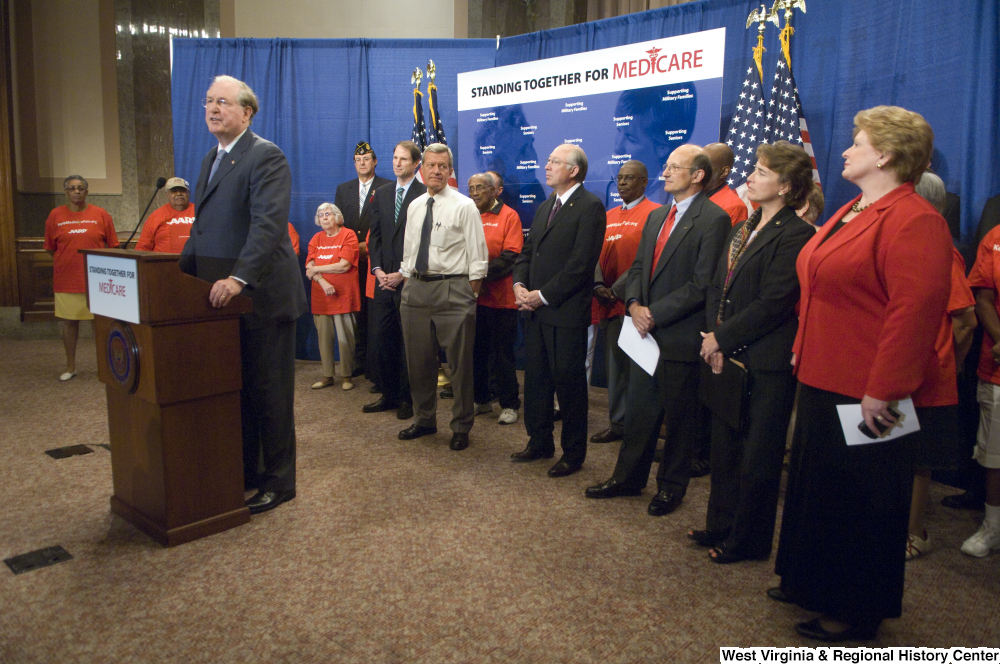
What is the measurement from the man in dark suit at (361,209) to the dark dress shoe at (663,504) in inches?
117

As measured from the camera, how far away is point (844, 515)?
190cm

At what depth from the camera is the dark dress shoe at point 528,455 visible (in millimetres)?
3623

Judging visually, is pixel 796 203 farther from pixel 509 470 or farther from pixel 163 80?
pixel 163 80

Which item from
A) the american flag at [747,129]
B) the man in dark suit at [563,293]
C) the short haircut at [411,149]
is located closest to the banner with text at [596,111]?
the american flag at [747,129]

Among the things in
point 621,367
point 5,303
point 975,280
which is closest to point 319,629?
point 621,367

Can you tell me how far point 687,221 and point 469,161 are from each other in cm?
323

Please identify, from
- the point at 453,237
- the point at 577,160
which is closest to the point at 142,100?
the point at 453,237

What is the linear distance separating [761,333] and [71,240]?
5491 millimetres

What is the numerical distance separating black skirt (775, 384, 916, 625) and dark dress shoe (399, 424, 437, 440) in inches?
94.6

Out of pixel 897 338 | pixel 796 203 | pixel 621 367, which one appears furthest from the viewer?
pixel 621 367

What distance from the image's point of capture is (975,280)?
2.83m

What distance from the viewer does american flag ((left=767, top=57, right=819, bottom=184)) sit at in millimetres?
3869

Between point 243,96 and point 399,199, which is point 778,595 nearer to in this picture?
point 243,96

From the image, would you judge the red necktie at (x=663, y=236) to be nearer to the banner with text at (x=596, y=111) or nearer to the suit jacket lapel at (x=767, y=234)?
the suit jacket lapel at (x=767, y=234)
